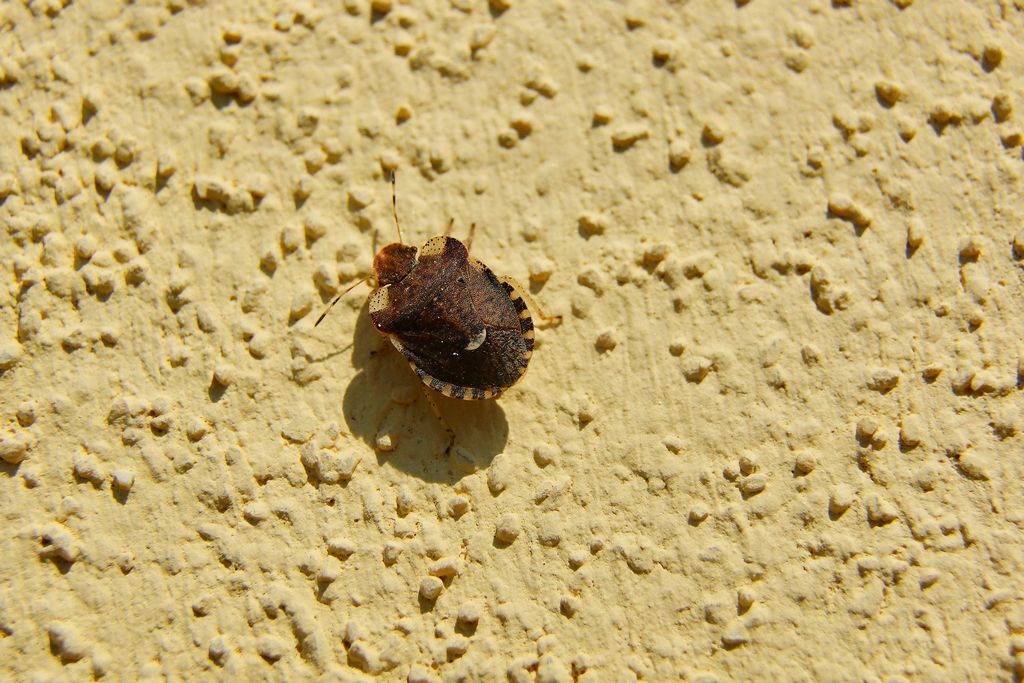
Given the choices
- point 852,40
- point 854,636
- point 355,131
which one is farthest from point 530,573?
point 852,40

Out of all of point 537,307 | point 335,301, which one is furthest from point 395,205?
point 537,307

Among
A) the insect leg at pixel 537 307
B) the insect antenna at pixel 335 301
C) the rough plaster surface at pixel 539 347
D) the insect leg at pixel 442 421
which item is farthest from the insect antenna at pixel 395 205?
the insect leg at pixel 442 421

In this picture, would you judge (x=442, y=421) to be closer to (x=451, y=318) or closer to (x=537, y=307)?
(x=451, y=318)

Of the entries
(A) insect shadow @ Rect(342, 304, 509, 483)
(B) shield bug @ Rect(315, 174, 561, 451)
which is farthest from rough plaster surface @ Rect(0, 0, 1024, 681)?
(B) shield bug @ Rect(315, 174, 561, 451)

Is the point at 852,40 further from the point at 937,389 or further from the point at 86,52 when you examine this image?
the point at 86,52

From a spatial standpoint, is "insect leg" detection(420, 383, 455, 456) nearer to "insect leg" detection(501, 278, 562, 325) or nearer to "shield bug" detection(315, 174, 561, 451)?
"shield bug" detection(315, 174, 561, 451)

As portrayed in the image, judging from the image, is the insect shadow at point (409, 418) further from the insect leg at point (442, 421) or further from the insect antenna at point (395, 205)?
the insect antenna at point (395, 205)

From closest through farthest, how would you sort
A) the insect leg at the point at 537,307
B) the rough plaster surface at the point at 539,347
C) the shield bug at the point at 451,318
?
1. the rough plaster surface at the point at 539,347
2. the shield bug at the point at 451,318
3. the insect leg at the point at 537,307

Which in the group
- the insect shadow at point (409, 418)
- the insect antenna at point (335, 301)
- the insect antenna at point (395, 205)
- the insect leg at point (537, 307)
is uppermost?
the insect antenna at point (395, 205)
